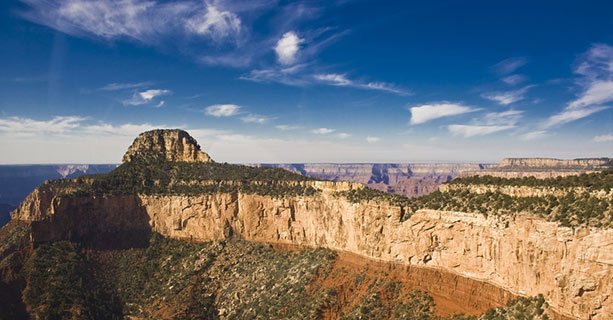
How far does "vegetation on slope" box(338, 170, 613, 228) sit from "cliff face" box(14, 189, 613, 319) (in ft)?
4.52

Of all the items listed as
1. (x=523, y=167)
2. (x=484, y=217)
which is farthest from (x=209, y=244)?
(x=523, y=167)

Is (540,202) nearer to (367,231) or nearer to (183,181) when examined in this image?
(367,231)

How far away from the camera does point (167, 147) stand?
11450cm

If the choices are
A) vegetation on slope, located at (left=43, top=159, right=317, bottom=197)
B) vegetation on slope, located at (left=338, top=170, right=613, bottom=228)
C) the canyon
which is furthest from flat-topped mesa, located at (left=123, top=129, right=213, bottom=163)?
vegetation on slope, located at (left=338, top=170, right=613, bottom=228)

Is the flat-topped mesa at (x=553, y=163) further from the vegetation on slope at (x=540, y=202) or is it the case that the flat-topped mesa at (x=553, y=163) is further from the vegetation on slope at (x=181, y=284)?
the vegetation on slope at (x=181, y=284)

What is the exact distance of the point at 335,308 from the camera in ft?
205

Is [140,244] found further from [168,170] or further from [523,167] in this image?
[523,167]

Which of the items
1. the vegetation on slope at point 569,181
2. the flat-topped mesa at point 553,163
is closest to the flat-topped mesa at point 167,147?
the vegetation on slope at point 569,181

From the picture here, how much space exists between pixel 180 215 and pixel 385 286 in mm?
50400

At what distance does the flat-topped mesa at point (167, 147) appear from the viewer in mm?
111812

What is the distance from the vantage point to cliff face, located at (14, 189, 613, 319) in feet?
129

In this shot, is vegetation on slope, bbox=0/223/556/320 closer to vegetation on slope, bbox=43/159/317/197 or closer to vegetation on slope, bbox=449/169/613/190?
vegetation on slope, bbox=43/159/317/197

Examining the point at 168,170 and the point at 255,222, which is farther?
the point at 168,170

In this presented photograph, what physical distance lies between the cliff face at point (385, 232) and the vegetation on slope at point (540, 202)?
1.38 m
